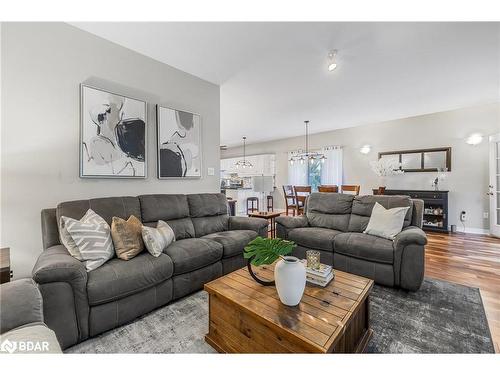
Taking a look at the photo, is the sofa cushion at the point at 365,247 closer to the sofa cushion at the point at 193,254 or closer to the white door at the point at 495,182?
the sofa cushion at the point at 193,254

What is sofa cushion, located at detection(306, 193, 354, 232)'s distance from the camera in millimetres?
3082

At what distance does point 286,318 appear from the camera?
3.86 ft

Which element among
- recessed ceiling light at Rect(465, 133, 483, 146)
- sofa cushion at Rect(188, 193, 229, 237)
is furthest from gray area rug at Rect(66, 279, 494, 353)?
recessed ceiling light at Rect(465, 133, 483, 146)


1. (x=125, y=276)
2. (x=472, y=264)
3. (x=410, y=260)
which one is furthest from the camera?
(x=472, y=264)

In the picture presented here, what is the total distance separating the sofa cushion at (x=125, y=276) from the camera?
5.06ft

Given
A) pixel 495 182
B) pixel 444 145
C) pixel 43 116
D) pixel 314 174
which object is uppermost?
pixel 444 145

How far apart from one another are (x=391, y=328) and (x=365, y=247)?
85 cm

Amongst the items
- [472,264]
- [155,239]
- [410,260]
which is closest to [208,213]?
[155,239]

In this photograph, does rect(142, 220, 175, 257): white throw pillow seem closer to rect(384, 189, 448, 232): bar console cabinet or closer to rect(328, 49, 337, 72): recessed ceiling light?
rect(328, 49, 337, 72): recessed ceiling light

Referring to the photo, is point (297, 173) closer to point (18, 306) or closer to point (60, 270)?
point (60, 270)
